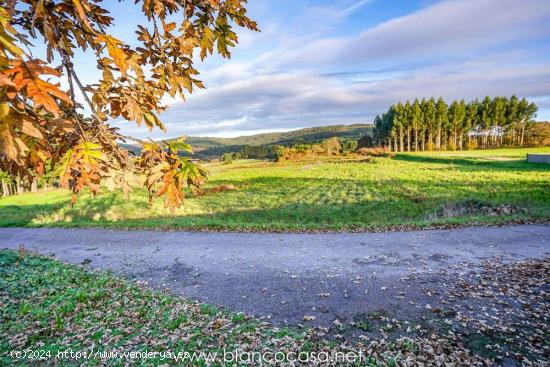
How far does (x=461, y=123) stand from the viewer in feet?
278

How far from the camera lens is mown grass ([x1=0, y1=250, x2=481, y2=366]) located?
4980 millimetres

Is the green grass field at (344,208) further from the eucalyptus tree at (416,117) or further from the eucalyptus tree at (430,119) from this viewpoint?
the eucalyptus tree at (430,119)

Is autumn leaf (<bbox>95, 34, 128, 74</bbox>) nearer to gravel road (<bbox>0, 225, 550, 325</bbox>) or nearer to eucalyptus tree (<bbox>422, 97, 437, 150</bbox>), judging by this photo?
gravel road (<bbox>0, 225, 550, 325</bbox>)

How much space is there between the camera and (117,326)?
6.10 m

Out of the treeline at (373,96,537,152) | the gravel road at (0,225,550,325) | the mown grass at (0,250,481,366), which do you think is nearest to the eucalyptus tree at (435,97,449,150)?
the treeline at (373,96,537,152)

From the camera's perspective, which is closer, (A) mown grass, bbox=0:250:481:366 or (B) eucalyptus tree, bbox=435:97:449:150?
(A) mown grass, bbox=0:250:481:366

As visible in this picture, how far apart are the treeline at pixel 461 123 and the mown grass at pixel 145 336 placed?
300 ft

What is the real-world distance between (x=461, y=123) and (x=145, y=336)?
98.7m

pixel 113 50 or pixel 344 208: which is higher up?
pixel 113 50

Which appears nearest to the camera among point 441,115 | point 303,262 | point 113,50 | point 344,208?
point 113,50

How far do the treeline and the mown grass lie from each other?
91526 mm

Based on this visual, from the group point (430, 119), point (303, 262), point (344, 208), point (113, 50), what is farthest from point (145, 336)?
point (430, 119)

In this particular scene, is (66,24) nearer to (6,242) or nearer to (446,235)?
(446,235)

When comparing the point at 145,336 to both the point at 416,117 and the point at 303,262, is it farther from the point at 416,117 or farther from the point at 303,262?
the point at 416,117
